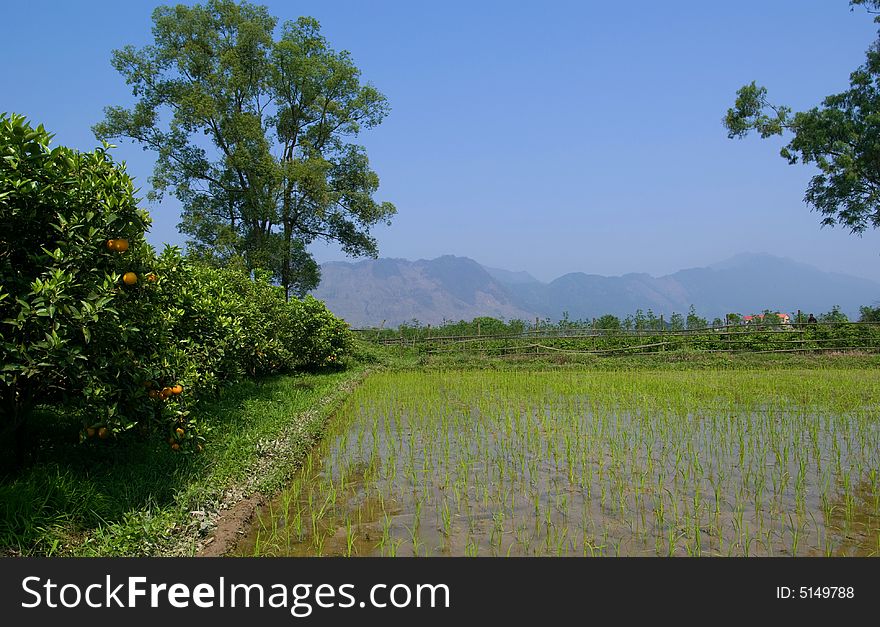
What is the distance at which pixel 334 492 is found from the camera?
558 centimetres

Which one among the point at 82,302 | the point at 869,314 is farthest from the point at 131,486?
the point at 869,314

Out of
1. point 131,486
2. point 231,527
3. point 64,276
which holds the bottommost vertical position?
point 231,527

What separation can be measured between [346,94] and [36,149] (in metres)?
21.2

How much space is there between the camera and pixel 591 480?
5.94 meters

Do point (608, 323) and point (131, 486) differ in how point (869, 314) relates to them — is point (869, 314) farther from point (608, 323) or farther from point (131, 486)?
point (131, 486)

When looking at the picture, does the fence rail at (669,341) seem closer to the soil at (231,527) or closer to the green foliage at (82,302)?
the soil at (231,527)

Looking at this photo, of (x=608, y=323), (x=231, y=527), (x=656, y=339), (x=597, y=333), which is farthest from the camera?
(x=608, y=323)

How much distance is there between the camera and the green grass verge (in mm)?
3992

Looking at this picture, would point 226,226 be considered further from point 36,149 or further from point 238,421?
point 36,149

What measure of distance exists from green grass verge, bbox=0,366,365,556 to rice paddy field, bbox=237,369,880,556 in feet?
1.35

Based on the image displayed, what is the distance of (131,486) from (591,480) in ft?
13.6

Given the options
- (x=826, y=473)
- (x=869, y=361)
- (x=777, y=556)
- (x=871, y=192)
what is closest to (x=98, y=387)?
(x=777, y=556)

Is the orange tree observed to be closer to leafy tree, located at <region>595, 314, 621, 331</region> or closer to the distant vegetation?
the distant vegetation
